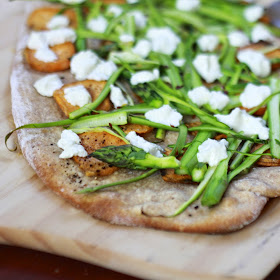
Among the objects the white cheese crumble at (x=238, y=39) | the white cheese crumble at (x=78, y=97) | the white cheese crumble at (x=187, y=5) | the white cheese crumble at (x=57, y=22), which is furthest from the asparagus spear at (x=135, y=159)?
the white cheese crumble at (x=187, y=5)

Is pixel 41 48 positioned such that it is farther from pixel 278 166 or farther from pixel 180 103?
pixel 278 166

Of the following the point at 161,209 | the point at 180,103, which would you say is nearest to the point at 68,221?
the point at 161,209

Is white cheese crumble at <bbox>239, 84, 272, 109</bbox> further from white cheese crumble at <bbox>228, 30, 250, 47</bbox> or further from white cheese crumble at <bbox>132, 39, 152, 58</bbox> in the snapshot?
white cheese crumble at <bbox>132, 39, 152, 58</bbox>

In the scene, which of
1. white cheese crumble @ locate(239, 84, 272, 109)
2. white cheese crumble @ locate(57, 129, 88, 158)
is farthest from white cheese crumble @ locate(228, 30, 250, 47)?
white cheese crumble @ locate(57, 129, 88, 158)

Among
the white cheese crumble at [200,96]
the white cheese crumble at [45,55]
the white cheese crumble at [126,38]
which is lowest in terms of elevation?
the white cheese crumble at [45,55]

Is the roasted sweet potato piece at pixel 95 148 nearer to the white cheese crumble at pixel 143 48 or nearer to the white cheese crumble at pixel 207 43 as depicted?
the white cheese crumble at pixel 143 48
